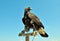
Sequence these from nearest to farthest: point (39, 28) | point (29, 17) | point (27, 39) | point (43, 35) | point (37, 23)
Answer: point (27, 39) < point (43, 35) < point (39, 28) < point (37, 23) < point (29, 17)

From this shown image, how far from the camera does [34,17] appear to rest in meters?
6.53

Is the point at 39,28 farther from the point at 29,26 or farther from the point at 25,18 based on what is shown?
the point at 25,18

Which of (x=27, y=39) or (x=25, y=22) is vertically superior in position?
(x=25, y=22)

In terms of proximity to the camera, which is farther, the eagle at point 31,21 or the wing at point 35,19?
the wing at point 35,19

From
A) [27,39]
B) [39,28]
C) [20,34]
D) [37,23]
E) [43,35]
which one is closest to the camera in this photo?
[27,39]

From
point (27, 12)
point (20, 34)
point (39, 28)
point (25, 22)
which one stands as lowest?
point (20, 34)

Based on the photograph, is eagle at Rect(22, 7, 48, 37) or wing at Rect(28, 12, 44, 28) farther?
wing at Rect(28, 12, 44, 28)

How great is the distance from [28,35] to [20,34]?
2.04 feet

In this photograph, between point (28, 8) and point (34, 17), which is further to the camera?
point (28, 8)

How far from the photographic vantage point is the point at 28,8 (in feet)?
22.8

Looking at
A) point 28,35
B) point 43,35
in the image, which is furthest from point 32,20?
point 28,35

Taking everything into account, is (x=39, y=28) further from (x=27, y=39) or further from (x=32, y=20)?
(x=27, y=39)

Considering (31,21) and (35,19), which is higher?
(35,19)

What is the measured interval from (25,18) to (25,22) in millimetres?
337
